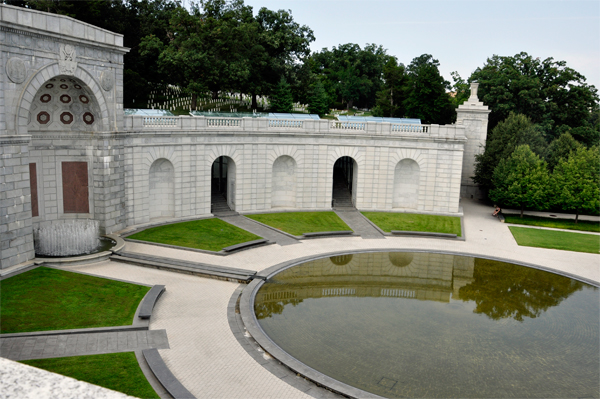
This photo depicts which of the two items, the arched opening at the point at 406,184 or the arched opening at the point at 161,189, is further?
the arched opening at the point at 406,184

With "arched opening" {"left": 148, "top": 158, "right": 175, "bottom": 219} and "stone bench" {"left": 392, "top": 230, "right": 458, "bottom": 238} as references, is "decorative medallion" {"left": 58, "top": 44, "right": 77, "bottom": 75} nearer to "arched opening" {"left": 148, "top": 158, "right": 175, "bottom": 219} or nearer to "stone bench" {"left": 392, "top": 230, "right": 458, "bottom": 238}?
"arched opening" {"left": 148, "top": 158, "right": 175, "bottom": 219}

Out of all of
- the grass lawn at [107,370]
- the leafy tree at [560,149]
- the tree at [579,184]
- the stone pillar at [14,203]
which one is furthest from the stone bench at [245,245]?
the leafy tree at [560,149]

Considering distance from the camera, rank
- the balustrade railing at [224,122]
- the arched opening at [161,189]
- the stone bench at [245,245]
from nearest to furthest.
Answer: the stone bench at [245,245], the arched opening at [161,189], the balustrade railing at [224,122]

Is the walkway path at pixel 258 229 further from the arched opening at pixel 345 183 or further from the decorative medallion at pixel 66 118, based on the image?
the decorative medallion at pixel 66 118

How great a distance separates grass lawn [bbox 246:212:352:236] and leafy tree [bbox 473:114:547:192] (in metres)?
19.2

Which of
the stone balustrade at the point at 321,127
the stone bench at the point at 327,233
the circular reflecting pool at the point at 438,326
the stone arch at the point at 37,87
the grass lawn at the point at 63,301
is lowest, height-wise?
the circular reflecting pool at the point at 438,326

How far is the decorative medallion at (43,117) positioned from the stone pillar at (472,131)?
138 feet

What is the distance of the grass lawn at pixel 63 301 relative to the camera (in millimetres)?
21484

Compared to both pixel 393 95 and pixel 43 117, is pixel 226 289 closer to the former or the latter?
pixel 43 117

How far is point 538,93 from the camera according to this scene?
200 ft

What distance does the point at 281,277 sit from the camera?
2947 centimetres


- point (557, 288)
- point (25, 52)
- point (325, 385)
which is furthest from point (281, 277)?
point (25, 52)

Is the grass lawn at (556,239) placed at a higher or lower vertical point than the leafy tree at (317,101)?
lower

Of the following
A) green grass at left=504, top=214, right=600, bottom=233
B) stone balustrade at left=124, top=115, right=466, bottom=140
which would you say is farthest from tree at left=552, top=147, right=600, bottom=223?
stone balustrade at left=124, top=115, right=466, bottom=140
